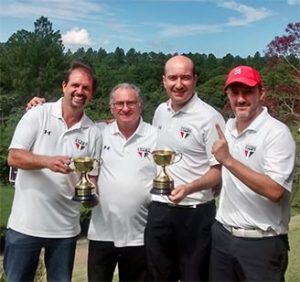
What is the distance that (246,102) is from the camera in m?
3.05

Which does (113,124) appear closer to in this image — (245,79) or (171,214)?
(171,214)

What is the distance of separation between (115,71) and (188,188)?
375 inches

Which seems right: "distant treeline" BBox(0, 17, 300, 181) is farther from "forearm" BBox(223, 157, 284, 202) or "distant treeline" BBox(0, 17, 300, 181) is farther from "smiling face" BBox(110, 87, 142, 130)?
"forearm" BBox(223, 157, 284, 202)

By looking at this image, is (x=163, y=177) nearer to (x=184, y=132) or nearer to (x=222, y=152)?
(x=184, y=132)

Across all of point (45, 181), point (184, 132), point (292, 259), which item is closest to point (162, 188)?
point (184, 132)

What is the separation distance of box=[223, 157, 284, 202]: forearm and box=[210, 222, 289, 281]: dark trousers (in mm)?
260

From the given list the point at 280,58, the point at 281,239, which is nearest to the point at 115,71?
the point at 280,58

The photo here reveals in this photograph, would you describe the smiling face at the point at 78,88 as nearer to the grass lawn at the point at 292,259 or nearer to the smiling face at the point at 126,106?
the smiling face at the point at 126,106

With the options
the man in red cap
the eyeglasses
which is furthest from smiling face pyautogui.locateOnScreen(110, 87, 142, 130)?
the man in red cap

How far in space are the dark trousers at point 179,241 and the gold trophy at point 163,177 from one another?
0.26 metres

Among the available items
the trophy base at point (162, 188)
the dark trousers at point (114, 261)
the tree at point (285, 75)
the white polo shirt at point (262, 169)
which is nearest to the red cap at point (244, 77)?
the white polo shirt at point (262, 169)

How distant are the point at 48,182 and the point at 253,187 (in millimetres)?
1282

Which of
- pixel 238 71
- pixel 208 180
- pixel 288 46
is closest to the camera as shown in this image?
pixel 238 71

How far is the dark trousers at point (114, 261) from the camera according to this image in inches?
146
